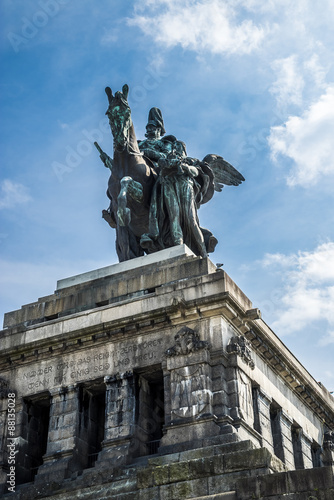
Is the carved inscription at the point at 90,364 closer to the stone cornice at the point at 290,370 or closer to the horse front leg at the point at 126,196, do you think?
the stone cornice at the point at 290,370

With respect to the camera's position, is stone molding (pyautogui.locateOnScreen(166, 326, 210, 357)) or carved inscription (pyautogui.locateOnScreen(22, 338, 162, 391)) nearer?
stone molding (pyautogui.locateOnScreen(166, 326, 210, 357))

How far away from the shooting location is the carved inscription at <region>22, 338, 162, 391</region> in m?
21.9

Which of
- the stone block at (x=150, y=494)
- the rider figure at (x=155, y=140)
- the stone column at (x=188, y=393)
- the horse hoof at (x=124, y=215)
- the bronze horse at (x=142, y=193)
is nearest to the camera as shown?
the stone block at (x=150, y=494)

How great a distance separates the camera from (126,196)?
86.7ft

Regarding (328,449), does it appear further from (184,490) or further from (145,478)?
(145,478)

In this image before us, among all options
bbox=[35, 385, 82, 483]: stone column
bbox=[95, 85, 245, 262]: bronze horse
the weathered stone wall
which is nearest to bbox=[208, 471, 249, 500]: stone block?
the weathered stone wall

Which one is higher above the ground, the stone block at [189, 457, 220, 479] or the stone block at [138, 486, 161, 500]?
the stone block at [189, 457, 220, 479]

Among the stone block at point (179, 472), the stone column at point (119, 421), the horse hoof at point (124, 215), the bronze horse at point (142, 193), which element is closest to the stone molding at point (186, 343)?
the stone column at point (119, 421)

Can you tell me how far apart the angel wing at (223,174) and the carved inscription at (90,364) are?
35.2ft

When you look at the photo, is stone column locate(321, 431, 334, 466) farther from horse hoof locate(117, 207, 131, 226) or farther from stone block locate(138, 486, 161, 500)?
stone block locate(138, 486, 161, 500)

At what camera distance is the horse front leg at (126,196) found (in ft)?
85.6

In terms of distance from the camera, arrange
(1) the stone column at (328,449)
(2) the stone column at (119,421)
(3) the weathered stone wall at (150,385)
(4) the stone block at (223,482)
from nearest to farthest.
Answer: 1. (4) the stone block at (223,482)
2. (3) the weathered stone wall at (150,385)
3. (2) the stone column at (119,421)
4. (1) the stone column at (328,449)

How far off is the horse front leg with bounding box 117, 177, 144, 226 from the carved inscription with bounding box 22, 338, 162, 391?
528 centimetres

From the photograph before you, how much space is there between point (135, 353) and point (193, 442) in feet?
11.8
